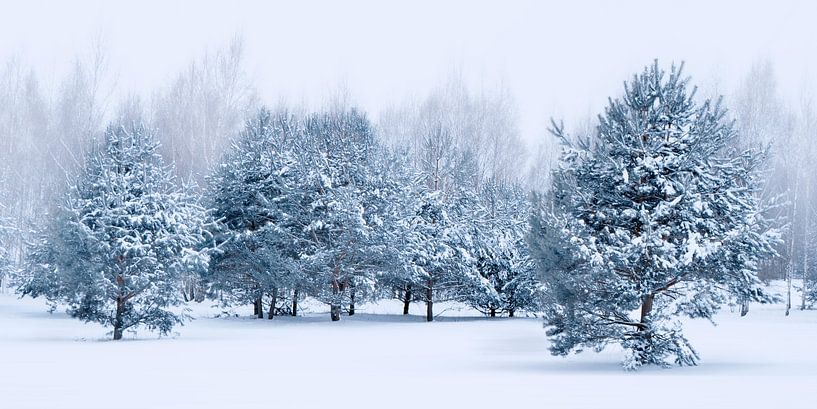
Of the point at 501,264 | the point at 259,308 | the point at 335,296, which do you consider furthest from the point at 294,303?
the point at 501,264

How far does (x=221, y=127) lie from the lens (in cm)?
5159

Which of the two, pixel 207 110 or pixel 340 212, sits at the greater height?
pixel 207 110

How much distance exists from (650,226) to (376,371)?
A: 6021 millimetres

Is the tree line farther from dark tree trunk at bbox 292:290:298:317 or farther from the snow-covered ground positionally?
the snow-covered ground

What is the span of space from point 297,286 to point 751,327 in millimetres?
17686

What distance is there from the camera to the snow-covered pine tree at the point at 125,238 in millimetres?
22844

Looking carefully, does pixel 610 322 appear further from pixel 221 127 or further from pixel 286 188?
pixel 221 127

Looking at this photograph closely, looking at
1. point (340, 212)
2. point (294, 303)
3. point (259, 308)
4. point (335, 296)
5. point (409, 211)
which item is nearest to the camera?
point (340, 212)

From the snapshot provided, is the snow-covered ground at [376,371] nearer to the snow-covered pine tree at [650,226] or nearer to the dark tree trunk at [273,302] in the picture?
the snow-covered pine tree at [650,226]

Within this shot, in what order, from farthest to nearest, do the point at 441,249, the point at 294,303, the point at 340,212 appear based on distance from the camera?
the point at 294,303, the point at 441,249, the point at 340,212

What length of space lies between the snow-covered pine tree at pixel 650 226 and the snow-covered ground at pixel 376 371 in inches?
45.7

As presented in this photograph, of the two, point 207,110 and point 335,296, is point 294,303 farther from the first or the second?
point 207,110

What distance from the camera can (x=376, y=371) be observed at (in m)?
15.5

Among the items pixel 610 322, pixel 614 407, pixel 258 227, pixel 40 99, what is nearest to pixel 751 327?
pixel 610 322
